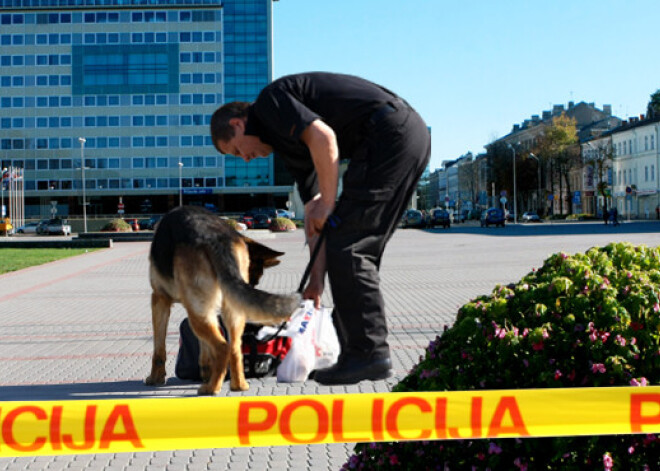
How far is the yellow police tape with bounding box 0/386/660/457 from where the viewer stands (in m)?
2.34

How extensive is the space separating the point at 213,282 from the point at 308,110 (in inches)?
31.2

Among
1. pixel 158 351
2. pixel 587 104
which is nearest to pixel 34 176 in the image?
pixel 587 104

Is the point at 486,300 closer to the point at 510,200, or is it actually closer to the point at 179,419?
the point at 179,419

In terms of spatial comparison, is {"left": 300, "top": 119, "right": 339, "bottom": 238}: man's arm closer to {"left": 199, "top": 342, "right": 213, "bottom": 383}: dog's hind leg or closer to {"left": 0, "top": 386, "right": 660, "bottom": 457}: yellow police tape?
{"left": 0, "top": 386, "right": 660, "bottom": 457}: yellow police tape

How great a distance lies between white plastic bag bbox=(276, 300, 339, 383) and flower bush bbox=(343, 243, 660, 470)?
20.2 inches

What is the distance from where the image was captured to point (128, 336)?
998cm

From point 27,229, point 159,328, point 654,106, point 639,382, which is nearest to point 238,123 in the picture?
point 639,382

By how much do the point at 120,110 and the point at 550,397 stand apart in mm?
97159

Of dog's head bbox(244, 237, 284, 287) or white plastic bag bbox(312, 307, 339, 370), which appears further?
dog's head bbox(244, 237, 284, 287)

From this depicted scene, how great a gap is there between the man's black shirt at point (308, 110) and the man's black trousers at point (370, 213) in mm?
57

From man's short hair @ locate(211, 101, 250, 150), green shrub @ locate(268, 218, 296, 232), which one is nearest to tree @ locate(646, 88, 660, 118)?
green shrub @ locate(268, 218, 296, 232)

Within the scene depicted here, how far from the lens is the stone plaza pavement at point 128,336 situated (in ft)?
15.6

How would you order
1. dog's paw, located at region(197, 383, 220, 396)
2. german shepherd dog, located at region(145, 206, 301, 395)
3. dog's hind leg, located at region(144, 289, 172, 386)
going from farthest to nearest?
dog's hind leg, located at region(144, 289, 172, 386)
dog's paw, located at region(197, 383, 220, 396)
german shepherd dog, located at region(145, 206, 301, 395)

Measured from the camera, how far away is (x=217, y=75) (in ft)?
310
